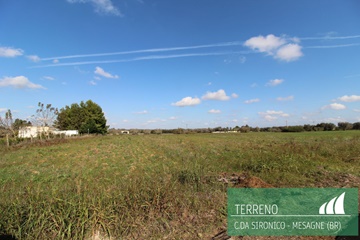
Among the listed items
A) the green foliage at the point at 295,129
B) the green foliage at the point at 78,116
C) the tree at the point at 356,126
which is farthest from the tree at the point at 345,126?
the green foliage at the point at 78,116

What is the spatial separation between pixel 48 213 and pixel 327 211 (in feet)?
16.8

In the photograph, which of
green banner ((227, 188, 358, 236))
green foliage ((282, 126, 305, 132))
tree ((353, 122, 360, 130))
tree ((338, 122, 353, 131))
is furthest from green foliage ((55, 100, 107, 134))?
tree ((353, 122, 360, 130))

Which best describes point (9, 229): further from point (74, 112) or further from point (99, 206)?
point (74, 112)

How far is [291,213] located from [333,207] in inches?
39.9

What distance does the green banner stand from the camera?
11.4 feet

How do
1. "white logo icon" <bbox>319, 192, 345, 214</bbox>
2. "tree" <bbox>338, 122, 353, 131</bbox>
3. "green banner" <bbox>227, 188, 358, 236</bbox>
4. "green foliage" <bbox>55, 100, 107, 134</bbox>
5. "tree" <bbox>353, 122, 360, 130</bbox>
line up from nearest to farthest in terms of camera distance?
1. "green banner" <bbox>227, 188, 358, 236</bbox>
2. "white logo icon" <bbox>319, 192, 345, 214</bbox>
3. "green foliage" <bbox>55, 100, 107, 134</bbox>
4. "tree" <bbox>353, 122, 360, 130</bbox>
5. "tree" <bbox>338, 122, 353, 131</bbox>

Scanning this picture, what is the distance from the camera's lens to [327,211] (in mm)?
3957

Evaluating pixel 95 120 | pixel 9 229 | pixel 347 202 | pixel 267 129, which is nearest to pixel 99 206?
pixel 9 229

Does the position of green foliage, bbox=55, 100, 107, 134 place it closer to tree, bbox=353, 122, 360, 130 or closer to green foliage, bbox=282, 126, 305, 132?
green foliage, bbox=282, 126, 305, 132

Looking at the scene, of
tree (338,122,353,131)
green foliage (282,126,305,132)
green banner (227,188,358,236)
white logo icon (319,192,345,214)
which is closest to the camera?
green banner (227,188,358,236)

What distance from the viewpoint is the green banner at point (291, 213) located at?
Result: 11.4ft

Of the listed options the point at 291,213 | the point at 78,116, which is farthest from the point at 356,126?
the point at 78,116

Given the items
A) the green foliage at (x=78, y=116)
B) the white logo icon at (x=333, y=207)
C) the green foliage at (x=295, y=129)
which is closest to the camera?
the white logo icon at (x=333, y=207)

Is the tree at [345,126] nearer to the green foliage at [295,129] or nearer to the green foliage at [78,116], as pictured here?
the green foliage at [295,129]
